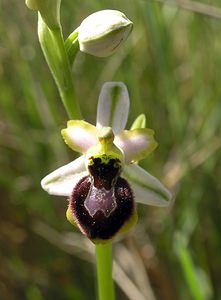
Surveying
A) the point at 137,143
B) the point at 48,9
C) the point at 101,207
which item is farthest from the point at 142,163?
the point at 48,9

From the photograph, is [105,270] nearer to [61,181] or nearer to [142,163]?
[61,181]

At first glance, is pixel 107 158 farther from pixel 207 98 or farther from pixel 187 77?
pixel 187 77

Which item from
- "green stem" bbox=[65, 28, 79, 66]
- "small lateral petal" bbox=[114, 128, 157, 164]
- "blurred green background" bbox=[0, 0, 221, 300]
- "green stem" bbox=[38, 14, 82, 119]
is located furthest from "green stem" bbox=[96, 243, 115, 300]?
"blurred green background" bbox=[0, 0, 221, 300]

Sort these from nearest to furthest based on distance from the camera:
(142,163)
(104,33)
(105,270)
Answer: (104,33) → (105,270) → (142,163)

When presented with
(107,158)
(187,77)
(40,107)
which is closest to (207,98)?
(187,77)

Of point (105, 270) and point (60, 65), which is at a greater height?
point (60, 65)

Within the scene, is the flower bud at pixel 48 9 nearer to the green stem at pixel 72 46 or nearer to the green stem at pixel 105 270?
the green stem at pixel 72 46
